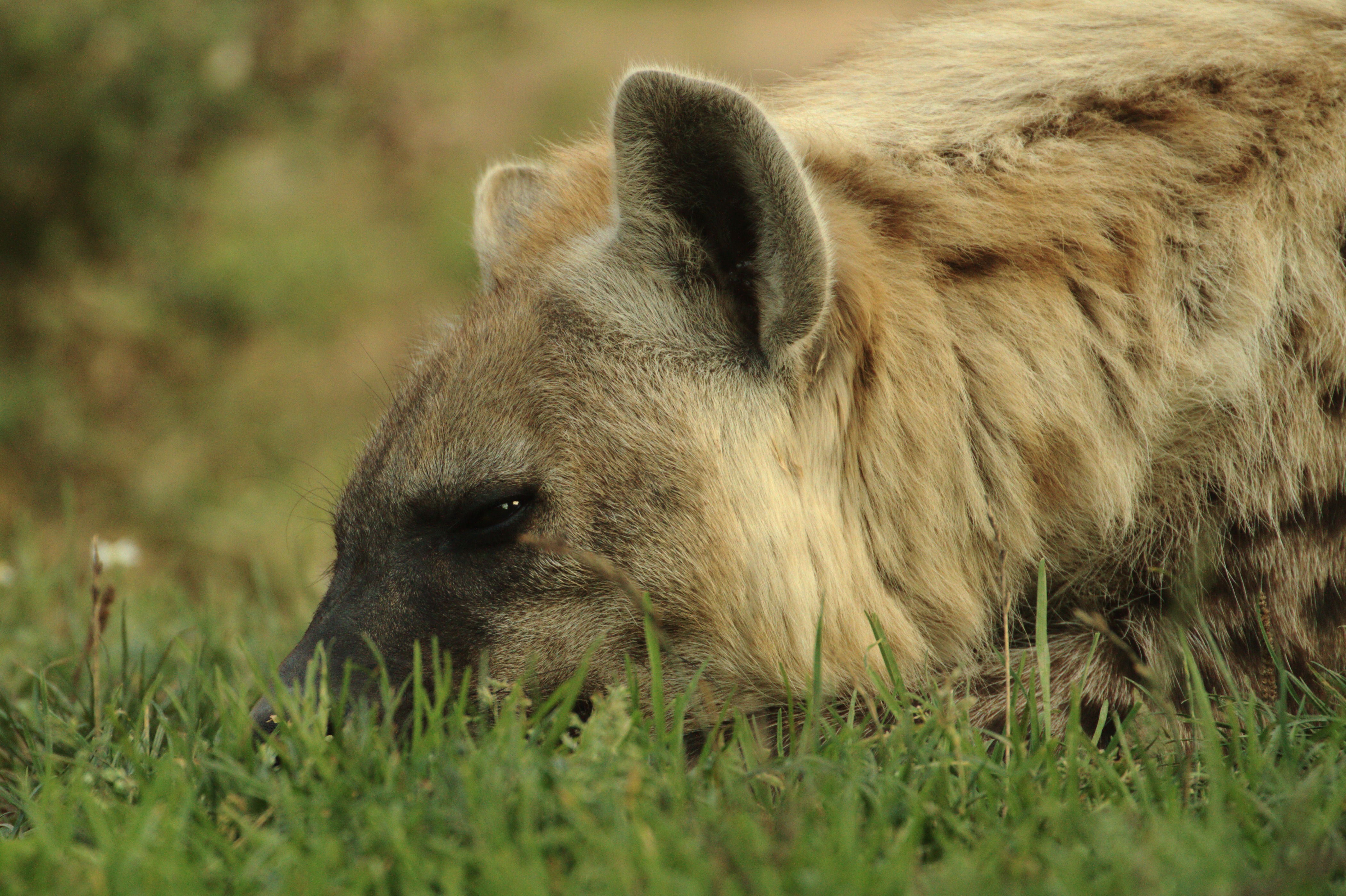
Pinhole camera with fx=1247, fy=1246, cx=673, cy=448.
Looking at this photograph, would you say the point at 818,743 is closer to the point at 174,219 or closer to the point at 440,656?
the point at 440,656

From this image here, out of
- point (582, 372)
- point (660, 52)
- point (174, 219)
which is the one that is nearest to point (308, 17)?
point (174, 219)

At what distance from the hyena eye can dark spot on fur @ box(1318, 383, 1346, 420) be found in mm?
1410

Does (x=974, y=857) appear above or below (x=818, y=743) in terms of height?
above

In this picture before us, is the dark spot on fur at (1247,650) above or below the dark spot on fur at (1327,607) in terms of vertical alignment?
below

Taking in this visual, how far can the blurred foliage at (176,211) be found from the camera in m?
4.55

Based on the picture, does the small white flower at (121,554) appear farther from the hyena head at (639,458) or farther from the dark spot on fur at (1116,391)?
the dark spot on fur at (1116,391)

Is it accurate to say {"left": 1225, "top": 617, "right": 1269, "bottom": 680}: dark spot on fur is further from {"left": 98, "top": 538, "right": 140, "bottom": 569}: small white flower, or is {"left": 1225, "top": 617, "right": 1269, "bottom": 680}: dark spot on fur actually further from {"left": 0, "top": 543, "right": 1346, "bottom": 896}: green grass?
{"left": 98, "top": 538, "right": 140, "bottom": 569}: small white flower

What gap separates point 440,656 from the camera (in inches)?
81.2

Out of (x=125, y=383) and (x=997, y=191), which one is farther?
(x=125, y=383)

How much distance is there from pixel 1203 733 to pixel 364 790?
1.19m

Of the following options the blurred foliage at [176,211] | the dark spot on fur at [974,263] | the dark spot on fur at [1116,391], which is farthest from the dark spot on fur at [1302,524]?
the blurred foliage at [176,211]

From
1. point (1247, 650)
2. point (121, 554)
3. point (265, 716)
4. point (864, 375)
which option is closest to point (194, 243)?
point (121, 554)

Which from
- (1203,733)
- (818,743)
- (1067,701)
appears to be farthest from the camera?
(1067,701)

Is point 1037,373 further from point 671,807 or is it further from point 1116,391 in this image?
point 671,807
